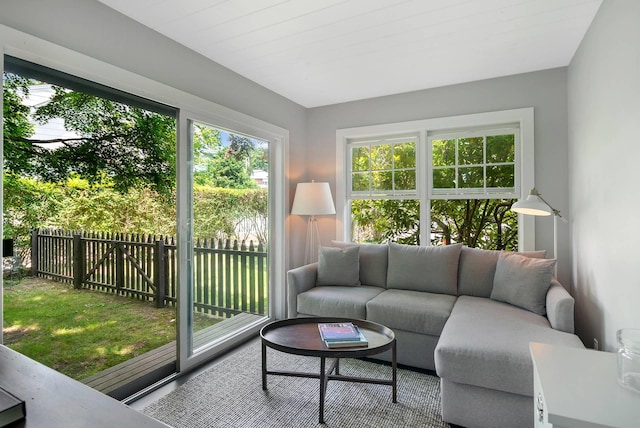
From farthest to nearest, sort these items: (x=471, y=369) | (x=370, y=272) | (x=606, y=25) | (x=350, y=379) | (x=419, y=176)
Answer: (x=419, y=176) → (x=370, y=272) → (x=350, y=379) → (x=606, y=25) → (x=471, y=369)

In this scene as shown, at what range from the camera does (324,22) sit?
7.22ft

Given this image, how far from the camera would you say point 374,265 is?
3.30 m

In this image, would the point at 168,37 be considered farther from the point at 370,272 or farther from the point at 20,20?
the point at 370,272

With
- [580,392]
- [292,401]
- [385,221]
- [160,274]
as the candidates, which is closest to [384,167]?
[385,221]

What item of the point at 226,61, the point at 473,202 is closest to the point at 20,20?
the point at 226,61

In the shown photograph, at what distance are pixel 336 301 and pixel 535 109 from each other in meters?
2.56

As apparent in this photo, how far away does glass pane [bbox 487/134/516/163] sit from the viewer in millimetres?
3225

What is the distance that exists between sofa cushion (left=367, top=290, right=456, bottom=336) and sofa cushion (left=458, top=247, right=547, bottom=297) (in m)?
0.19

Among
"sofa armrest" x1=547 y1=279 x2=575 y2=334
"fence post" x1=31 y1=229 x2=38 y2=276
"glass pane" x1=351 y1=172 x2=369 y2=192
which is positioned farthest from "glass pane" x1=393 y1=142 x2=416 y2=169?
"fence post" x1=31 y1=229 x2=38 y2=276

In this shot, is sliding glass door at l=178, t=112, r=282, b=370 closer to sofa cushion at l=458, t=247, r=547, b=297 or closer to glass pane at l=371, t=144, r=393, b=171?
glass pane at l=371, t=144, r=393, b=171

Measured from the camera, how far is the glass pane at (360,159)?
3953 mm

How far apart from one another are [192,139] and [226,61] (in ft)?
2.49

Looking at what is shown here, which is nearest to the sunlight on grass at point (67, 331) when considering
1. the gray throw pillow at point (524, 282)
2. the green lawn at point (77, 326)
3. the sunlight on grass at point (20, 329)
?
the green lawn at point (77, 326)

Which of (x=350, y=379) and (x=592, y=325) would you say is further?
(x=592, y=325)
